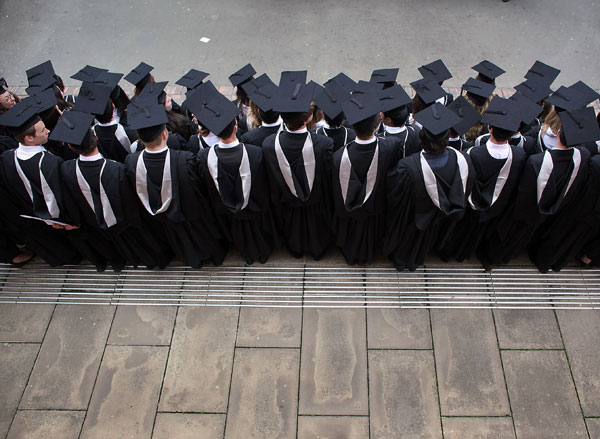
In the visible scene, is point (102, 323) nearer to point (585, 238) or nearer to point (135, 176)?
point (135, 176)

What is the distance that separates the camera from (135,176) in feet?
11.0

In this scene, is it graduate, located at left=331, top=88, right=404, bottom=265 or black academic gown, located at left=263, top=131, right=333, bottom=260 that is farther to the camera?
black academic gown, located at left=263, top=131, right=333, bottom=260

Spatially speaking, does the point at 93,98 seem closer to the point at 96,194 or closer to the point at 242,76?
the point at 96,194

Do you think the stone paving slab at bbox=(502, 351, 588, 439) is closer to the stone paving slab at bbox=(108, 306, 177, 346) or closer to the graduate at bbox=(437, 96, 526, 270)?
the graduate at bbox=(437, 96, 526, 270)

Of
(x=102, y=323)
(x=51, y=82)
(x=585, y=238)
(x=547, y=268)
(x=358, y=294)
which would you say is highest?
(x=51, y=82)

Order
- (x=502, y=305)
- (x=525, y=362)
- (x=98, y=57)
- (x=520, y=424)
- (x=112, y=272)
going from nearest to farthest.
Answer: (x=520, y=424), (x=525, y=362), (x=502, y=305), (x=112, y=272), (x=98, y=57)

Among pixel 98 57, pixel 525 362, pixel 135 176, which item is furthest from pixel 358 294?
pixel 98 57

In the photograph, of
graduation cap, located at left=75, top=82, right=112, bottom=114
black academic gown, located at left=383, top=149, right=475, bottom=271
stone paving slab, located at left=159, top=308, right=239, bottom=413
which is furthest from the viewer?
graduation cap, located at left=75, top=82, right=112, bottom=114

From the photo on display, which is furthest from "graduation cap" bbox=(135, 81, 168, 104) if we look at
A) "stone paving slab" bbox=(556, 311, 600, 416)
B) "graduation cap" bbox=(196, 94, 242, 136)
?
"stone paving slab" bbox=(556, 311, 600, 416)

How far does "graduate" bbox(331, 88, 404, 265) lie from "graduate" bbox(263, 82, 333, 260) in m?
0.12

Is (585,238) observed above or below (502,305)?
above

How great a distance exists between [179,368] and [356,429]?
1513mm

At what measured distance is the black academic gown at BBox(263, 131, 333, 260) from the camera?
3385mm

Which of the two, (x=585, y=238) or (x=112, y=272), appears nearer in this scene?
(x=585, y=238)
